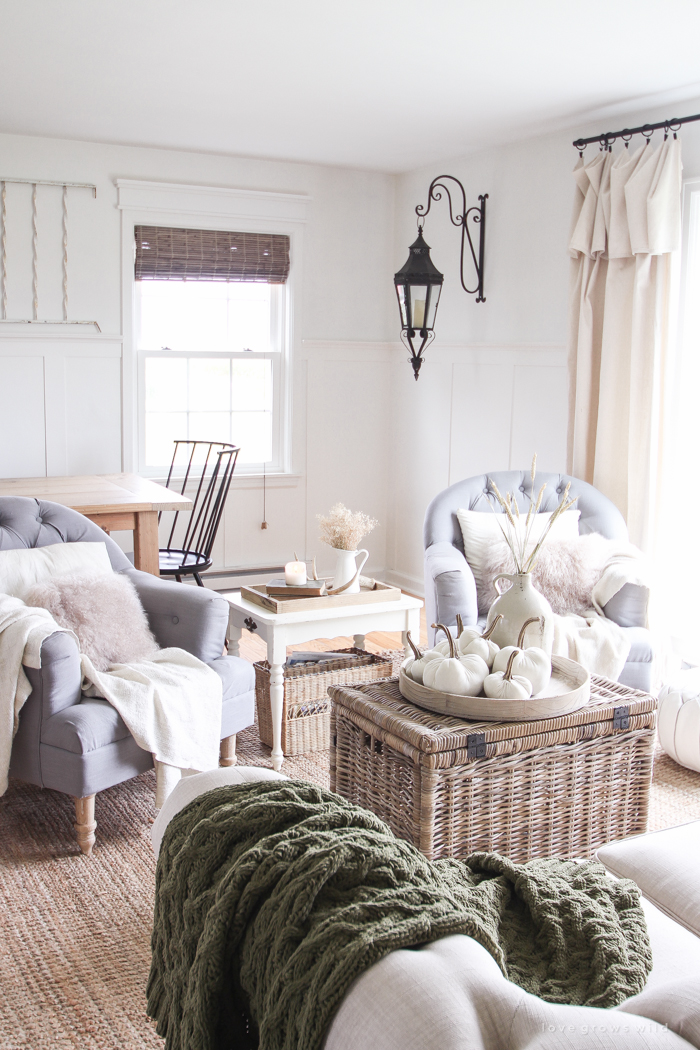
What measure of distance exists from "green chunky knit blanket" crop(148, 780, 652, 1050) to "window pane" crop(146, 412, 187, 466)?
14.3 feet

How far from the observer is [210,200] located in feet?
17.3

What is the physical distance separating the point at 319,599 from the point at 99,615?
778 millimetres

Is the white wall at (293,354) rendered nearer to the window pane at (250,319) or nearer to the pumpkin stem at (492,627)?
the window pane at (250,319)

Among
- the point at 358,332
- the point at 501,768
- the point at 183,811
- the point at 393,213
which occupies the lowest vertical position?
the point at 501,768

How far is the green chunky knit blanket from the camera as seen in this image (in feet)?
2.98

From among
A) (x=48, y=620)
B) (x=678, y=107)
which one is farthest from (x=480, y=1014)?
(x=678, y=107)

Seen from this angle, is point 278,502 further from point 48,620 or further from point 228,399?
point 48,620

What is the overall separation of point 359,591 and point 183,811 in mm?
2133

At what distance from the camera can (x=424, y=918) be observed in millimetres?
921

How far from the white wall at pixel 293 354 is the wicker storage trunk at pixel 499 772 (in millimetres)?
3318

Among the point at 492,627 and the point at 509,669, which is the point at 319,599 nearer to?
the point at 492,627

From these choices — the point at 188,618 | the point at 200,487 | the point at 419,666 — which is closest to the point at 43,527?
the point at 188,618

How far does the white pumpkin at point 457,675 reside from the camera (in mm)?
2133

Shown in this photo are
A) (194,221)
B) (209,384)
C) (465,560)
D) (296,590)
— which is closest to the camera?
(296,590)
